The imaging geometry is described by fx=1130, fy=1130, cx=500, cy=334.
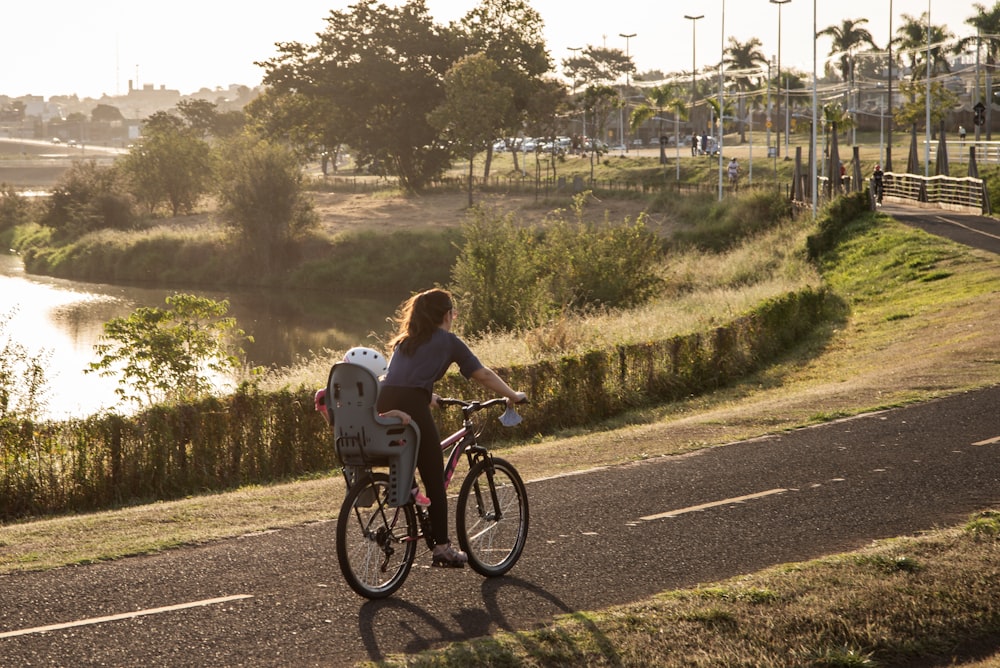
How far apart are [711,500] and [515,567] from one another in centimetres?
284

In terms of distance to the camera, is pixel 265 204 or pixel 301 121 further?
pixel 301 121

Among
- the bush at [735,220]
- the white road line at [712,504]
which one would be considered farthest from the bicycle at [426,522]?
A: the bush at [735,220]

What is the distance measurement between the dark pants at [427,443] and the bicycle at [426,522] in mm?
95

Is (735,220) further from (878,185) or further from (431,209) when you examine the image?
(431,209)

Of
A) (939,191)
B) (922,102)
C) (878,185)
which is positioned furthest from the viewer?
(922,102)

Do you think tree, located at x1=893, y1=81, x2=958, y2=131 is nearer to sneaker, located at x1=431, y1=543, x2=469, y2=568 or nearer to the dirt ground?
the dirt ground

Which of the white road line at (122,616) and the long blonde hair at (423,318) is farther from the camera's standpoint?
the long blonde hair at (423,318)

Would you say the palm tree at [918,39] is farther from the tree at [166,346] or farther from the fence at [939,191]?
the tree at [166,346]

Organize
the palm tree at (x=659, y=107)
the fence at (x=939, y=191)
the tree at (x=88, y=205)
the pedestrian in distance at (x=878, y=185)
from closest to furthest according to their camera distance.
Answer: the fence at (x=939, y=191) < the pedestrian in distance at (x=878, y=185) < the tree at (x=88, y=205) < the palm tree at (x=659, y=107)

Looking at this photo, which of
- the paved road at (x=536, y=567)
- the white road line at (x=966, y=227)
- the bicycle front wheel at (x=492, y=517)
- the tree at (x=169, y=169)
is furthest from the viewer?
the tree at (x=169, y=169)

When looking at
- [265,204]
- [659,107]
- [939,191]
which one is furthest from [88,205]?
[939,191]

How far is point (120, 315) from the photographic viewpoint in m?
54.3

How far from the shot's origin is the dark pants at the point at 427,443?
24.3ft

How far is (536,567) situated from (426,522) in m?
1.22
